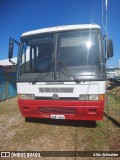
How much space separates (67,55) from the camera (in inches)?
206

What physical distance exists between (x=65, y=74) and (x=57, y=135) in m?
1.92

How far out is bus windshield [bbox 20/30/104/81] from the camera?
4815 mm

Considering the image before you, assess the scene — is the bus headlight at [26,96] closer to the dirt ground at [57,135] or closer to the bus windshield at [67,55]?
the bus windshield at [67,55]

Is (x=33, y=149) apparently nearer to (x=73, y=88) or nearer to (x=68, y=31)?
(x=73, y=88)

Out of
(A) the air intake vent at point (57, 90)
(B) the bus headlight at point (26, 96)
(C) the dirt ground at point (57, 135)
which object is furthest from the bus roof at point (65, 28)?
(C) the dirt ground at point (57, 135)

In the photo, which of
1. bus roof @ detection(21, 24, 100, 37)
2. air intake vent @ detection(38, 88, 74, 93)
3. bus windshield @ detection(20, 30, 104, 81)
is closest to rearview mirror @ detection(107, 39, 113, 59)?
bus windshield @ detection(20, 30, 104, 81)

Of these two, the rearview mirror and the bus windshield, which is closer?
the bus windshield

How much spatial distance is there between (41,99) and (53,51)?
1547 mm

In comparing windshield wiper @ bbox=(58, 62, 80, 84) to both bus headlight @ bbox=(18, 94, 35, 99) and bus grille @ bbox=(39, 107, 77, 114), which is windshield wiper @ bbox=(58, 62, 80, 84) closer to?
bus grille @ bbox=(39, 107, 77, 114)

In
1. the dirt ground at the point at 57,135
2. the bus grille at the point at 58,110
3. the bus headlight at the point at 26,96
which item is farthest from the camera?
the bus headlight at the point at 26,96

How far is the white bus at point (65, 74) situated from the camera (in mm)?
4754

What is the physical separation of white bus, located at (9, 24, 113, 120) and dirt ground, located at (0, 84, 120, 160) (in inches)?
22.0

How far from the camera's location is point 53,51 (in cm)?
516

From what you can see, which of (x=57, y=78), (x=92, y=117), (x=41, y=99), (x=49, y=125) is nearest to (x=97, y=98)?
(x=92, y=117)
